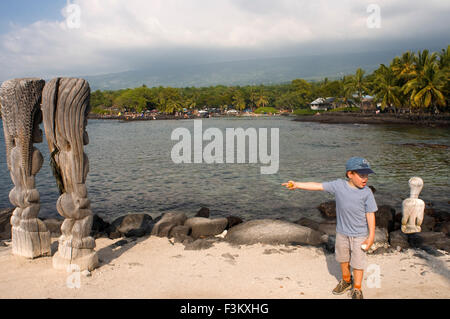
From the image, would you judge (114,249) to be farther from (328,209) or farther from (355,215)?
(328,209)

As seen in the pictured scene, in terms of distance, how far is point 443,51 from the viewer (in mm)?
56125

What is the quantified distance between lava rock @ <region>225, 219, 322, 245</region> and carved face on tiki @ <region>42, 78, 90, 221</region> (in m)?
3.36

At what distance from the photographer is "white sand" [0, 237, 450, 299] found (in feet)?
16.4

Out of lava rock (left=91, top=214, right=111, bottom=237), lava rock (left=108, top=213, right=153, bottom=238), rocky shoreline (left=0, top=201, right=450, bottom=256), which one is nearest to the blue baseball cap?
rocky shoreline (left=0, top=201, right=450, bottom=256)

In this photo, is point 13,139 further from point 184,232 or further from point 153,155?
point 153,155

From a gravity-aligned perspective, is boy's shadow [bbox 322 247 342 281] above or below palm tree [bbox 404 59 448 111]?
below

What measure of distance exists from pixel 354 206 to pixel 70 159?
4.22 metres

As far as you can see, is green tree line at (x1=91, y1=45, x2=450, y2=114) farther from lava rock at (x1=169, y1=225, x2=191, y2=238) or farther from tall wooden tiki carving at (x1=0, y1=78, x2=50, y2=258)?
tall wooden tiki carving at (x1=0, y1=78, x2=50, y2=258)

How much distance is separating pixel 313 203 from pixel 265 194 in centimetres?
219

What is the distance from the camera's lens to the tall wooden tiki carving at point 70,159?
5176 mm

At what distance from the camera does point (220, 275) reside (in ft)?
18.6

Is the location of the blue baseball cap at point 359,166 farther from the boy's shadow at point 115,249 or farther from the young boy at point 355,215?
the boy's shadow at point 115,249

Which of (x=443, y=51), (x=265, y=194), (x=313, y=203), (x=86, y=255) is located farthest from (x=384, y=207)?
(x=443, y=51)

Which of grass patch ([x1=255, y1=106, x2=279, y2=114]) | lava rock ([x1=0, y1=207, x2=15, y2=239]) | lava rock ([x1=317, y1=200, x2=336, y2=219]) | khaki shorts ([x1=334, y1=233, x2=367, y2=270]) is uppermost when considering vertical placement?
grass patch ([x1=255, y1=106, x2=279, y2=114])
